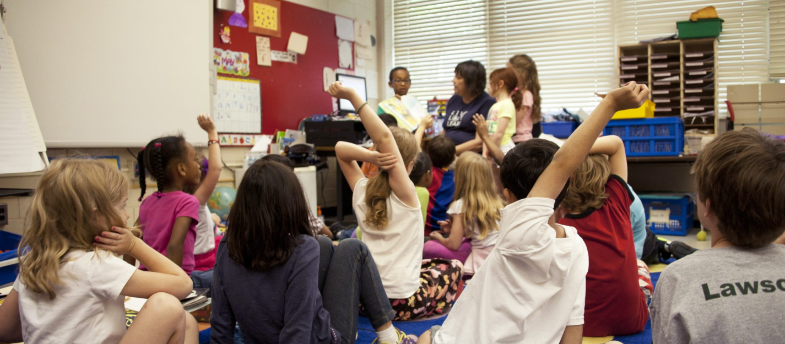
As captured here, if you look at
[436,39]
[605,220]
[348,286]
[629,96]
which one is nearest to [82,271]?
[348,286]

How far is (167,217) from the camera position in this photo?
6.32 ft

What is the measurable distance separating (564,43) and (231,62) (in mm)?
3014

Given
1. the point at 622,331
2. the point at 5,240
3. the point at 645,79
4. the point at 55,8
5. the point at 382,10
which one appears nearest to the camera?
the point at 622,331

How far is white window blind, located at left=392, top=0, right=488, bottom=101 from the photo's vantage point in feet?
18.2

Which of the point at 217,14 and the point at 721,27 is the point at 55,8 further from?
the point at 721,27

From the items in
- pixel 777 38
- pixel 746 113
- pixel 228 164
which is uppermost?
pixel 777 38

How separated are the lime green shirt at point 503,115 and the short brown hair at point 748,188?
250 centimetres

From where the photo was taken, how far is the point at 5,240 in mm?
2596

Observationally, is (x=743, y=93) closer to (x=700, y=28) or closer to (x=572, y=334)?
(x=700, y=28)

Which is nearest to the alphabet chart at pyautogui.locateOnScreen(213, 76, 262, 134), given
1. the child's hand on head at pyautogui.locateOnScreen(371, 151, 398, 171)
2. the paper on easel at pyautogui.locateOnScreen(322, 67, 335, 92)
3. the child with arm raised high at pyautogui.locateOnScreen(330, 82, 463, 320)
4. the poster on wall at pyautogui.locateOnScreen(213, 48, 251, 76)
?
the poster on wall at pyautogui.locateOnScreen(213, 48, 251, 76)

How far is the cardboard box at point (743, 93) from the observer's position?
4.21 metres

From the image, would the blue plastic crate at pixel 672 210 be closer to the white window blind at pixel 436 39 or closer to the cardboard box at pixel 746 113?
the cardboard box at pixel 746 113

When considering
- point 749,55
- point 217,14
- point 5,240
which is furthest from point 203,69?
point 749,55

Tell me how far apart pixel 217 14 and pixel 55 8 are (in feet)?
4.37
